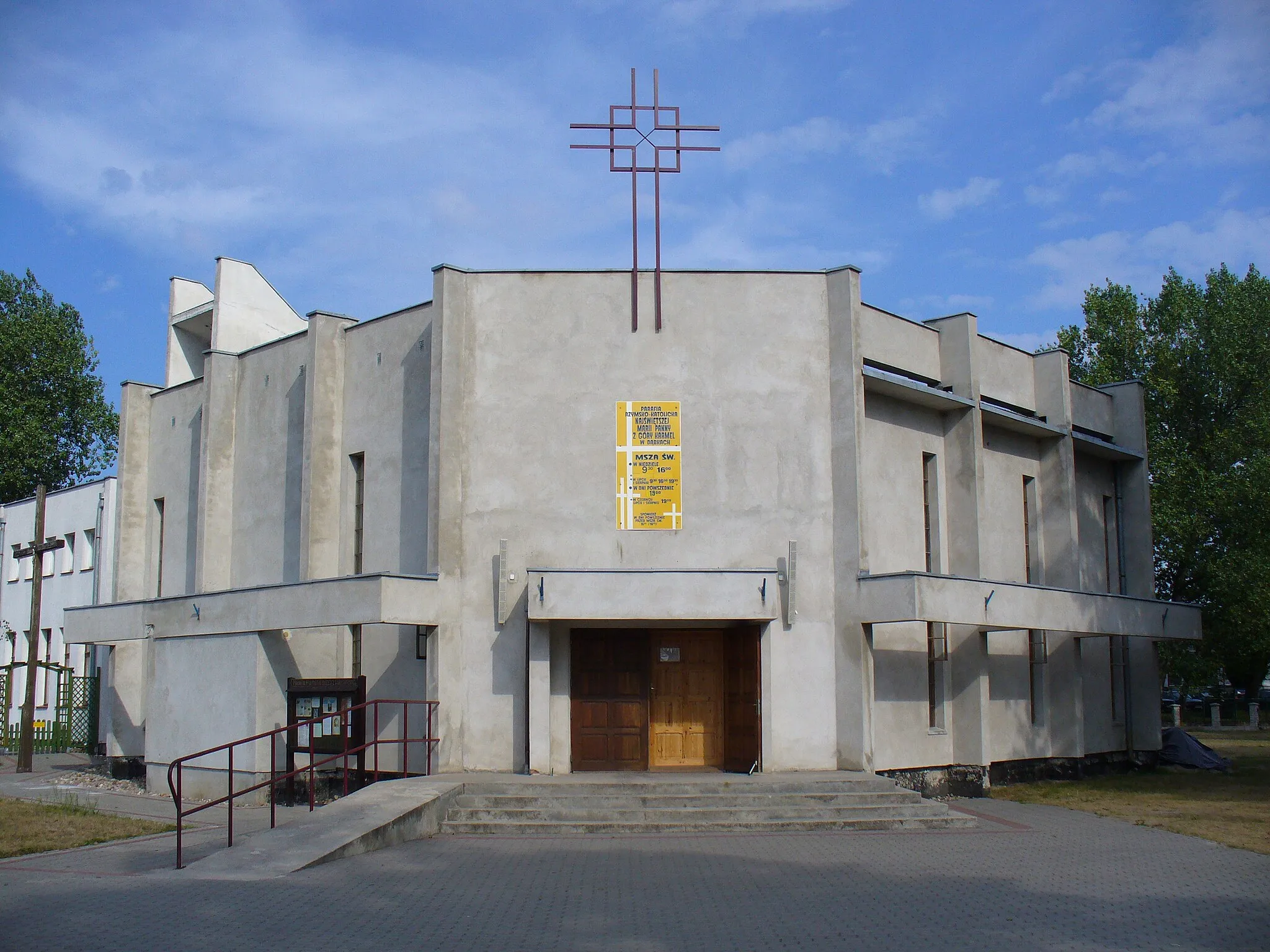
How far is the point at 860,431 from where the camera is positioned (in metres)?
16.9

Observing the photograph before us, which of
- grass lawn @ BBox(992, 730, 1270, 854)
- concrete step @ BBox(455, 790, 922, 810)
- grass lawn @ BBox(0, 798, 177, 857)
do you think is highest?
concrete step @ BBox(455, 790, 922, 810)

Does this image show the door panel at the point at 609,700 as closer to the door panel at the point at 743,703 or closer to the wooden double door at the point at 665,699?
the wooden double door at the point at 665,699

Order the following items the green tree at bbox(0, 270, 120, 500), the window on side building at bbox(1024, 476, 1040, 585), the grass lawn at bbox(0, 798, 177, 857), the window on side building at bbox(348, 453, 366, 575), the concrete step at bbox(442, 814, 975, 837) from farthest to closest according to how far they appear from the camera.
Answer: the green tree at bbox(0, 270, 120, 500) → the window on side building at bbox(1024, 476, 1040, 585) → the window on side building at bbox(348, 453, 366, 575) → the concrete step at bbox(442, 814, 975, 837) → the grass lawn at bbox(0, 798, 177, 857)

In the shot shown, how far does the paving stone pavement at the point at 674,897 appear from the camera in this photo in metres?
8.23

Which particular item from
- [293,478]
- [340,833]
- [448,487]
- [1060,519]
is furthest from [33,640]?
[1060,519]

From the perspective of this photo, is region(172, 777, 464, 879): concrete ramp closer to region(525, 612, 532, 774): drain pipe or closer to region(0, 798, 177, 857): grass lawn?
region(525, 612, 532, 774): drain pipe

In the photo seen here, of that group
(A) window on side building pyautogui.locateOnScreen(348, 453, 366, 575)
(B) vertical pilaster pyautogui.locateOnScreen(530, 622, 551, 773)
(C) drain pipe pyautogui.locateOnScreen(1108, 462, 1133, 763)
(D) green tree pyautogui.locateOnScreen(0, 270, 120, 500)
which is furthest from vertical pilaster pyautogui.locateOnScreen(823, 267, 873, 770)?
(D) green tree pyautogui.locateOnScreen(0, 270, 120, 500)

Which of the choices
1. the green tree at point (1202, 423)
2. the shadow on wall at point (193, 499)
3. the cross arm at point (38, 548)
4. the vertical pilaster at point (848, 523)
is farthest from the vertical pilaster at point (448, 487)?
the green tree at point (1202, 423)

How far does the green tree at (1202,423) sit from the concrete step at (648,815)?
20761mm

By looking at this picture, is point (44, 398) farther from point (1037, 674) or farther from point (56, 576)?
point (1037, 674)

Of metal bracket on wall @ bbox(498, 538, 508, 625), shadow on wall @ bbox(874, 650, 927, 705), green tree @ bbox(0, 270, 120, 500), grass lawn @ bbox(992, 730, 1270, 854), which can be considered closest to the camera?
grass lawn @ bbox(992, 730, 1270, 854)

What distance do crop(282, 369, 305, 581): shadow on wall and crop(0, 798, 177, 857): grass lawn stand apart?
511cm

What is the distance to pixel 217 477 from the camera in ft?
68.4

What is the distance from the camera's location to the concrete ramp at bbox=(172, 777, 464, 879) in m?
10.3
